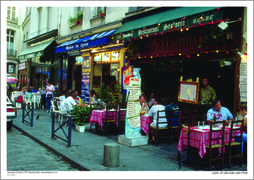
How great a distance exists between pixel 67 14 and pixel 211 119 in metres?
13.6

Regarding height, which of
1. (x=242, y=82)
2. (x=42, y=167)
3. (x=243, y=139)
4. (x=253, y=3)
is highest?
(x=253, y=3)

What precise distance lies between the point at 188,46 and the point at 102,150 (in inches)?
183

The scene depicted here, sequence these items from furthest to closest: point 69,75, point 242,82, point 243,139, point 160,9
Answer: point 69,75, point 160,9, point 242,82, point 243,139

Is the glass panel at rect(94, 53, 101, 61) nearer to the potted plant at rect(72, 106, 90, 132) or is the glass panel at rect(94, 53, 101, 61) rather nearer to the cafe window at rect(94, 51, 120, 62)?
the cafe window at rect(94, 51, 120, 62)

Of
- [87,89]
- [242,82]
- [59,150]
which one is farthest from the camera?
[87,89]

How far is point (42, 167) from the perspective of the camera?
16.2 feet

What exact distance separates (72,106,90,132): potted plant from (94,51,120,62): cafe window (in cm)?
412

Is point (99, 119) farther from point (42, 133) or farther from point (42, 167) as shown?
point (42, 167)

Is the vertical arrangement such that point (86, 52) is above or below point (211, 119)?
above

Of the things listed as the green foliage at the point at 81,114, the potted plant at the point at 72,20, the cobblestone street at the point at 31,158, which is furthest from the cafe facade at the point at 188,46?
the potted plant at the point at 72,20

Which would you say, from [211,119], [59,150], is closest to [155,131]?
[211,119]

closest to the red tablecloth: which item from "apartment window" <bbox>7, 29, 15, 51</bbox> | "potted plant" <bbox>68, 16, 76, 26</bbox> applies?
"potted plant" <bbox>68, 16, 76, 26</bbox>

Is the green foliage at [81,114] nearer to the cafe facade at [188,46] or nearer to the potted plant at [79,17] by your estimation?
the cafe facade at [188,46]

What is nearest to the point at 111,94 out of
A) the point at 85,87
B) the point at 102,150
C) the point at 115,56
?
the point at 115,56
